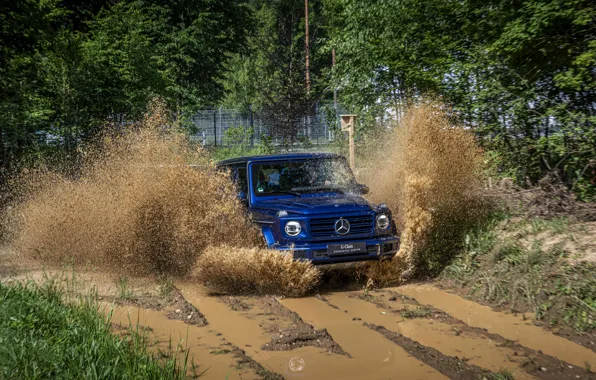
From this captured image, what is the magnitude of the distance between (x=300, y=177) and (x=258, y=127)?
68.5 ft

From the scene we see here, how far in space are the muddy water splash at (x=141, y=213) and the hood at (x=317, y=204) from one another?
47cm

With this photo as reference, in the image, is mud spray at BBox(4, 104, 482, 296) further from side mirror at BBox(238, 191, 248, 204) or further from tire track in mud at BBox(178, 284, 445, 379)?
tire track in mud at BBox(178, 284, 445, 379)

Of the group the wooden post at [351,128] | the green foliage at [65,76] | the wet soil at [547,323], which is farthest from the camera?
the wooden post at [351,128]

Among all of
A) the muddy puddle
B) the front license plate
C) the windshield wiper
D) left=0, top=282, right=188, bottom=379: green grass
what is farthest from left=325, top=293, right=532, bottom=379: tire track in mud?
left=0, top=282, right=188, bottom=379: green grass

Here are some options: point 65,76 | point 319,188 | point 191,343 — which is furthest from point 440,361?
point 65,76

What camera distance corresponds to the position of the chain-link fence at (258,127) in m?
25.3

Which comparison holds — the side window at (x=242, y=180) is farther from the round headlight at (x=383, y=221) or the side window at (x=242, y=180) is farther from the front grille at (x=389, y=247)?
the front grille at (x=389, y=247)

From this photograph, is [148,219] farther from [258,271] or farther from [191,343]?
[191,343]

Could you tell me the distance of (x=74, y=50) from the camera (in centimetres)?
1708

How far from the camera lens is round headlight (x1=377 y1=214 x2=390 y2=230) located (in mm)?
8345

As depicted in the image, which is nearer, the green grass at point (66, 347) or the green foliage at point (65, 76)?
the green grass at point (66, 347)

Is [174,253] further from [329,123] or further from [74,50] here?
[329,123]

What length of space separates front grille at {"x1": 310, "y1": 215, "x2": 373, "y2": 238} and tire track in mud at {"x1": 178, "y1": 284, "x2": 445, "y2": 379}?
1.11m

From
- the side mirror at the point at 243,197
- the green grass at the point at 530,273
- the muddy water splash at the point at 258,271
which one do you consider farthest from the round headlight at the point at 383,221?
the side mirror at the point at 243,197
